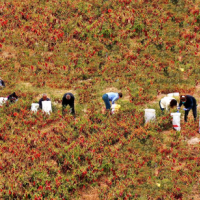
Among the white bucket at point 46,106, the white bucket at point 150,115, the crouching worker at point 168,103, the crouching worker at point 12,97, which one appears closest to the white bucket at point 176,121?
the crouching worker at point 168,103

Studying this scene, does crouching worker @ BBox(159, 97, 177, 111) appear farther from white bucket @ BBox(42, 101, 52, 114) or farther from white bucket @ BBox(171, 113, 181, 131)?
white bucket @ BBox(42, 101, 52, 114)

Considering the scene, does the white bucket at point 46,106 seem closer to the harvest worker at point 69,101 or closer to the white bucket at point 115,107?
the harvest worker at point 69,101

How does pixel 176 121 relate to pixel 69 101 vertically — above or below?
below

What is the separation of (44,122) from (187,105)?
18.0 feet

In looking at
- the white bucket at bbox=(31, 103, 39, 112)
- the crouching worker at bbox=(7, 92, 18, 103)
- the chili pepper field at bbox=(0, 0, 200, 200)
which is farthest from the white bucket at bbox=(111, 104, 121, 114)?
the crouching worker at bbox=(7, 92, 18, 103)

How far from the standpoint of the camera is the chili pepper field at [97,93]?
29.0 ft

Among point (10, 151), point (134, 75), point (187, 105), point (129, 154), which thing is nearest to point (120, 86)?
point (134, 75)

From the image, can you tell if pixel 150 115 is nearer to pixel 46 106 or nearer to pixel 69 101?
pixel 69 101

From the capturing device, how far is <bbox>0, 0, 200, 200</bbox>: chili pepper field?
8.84 m

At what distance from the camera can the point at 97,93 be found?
48.0ft

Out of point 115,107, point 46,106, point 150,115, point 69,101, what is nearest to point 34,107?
point 46,106

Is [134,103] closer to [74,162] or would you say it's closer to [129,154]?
[129,154]

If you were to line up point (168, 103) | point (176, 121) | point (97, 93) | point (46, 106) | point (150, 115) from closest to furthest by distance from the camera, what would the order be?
point (176, 121) < point (150, 115) < point (168, 103) < point (46, 106) < point (97, 93)

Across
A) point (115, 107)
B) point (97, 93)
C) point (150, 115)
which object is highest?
point (97, 93)
